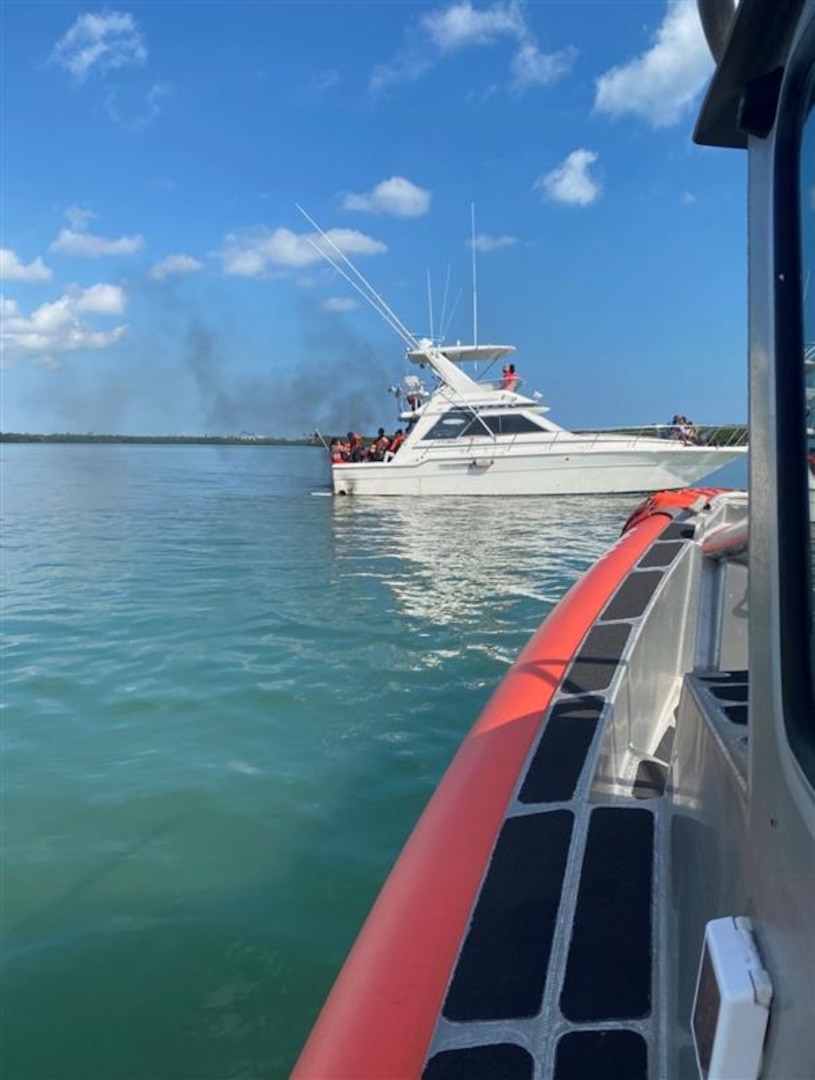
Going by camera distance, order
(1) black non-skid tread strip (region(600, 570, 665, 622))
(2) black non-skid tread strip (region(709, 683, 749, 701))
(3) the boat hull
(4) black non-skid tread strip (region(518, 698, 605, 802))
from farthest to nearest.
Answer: (3) the boat hull → (1) black non-skid tread strip (region(600, 570, 665, 622)) → (4) black non-skid tread strip (region(518, 698, 605, 802)) → (2) black non-skid tread strip (region(709, 683, 749, 701))

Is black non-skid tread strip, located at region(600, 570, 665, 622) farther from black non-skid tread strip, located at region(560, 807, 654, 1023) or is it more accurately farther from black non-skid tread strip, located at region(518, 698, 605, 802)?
black non-skid tread strip, located at region(560, 807, 654, 1023)

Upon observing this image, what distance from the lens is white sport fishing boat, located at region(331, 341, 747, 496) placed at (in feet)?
59.3

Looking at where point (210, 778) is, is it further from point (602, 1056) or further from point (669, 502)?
point (669, 502)

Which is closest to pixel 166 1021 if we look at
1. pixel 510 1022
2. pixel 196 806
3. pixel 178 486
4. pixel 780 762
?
pixel 196 806

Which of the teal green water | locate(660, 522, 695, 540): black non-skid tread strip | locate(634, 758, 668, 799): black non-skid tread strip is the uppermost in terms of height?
locate(660, 522, 695, 540): black non-skid tread strip

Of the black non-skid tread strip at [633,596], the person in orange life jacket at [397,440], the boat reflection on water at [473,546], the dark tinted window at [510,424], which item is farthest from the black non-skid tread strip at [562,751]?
the person in orange life jacket at [397,440]

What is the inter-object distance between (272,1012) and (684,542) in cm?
339

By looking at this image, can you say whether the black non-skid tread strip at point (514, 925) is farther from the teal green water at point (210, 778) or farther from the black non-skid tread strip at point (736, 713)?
the teal green water at point (210, 778)

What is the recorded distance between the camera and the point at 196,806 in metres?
3.50

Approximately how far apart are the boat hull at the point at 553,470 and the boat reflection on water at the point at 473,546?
0.42 m

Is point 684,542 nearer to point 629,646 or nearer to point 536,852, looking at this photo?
point 629,646

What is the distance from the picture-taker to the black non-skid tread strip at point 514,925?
125 cm

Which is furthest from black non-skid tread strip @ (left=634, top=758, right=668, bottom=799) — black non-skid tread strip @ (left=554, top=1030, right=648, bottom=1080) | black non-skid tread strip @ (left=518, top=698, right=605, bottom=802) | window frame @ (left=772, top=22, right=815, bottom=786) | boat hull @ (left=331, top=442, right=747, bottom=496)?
boat hull @ (left=331, top=442, right=747, bottom=496)

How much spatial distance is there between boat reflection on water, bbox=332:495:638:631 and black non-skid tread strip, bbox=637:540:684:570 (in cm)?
207
